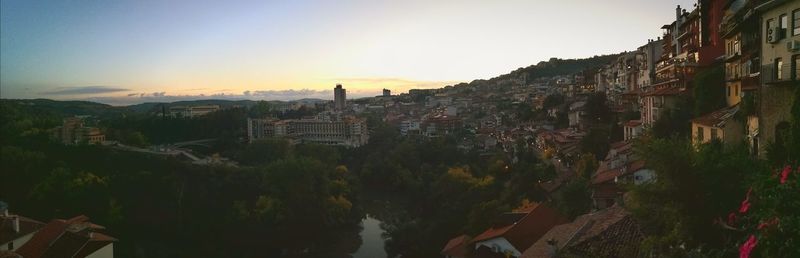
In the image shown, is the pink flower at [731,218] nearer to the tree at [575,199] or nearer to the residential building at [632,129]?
the tree at [575,199]

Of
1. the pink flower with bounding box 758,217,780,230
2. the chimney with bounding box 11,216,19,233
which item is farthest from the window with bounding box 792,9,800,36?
the chimney with bounding box 11,216,19,233

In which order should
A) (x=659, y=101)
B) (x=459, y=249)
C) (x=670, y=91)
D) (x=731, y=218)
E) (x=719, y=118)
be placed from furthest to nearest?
(x=659, y=101), (x=670, y=91), (x=459, y=249), (x=719, y=118), (x=731, y=218)

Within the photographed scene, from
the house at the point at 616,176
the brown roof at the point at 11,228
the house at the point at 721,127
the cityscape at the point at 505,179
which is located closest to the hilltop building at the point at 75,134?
the cityscape at the point at 505,179

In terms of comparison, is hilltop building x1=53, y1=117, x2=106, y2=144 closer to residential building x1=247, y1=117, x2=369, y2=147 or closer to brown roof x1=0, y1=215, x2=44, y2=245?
residential building x1=247, y1=117, x2=369, y2=147

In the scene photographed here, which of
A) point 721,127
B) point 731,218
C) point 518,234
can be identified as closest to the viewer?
point 731,218

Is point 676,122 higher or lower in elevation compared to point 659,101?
lower

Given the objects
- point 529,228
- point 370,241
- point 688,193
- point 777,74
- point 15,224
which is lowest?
point 370,241

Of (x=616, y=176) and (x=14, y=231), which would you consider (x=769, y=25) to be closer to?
(x=616, y=176)

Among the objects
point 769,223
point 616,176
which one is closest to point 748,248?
point 769,223
